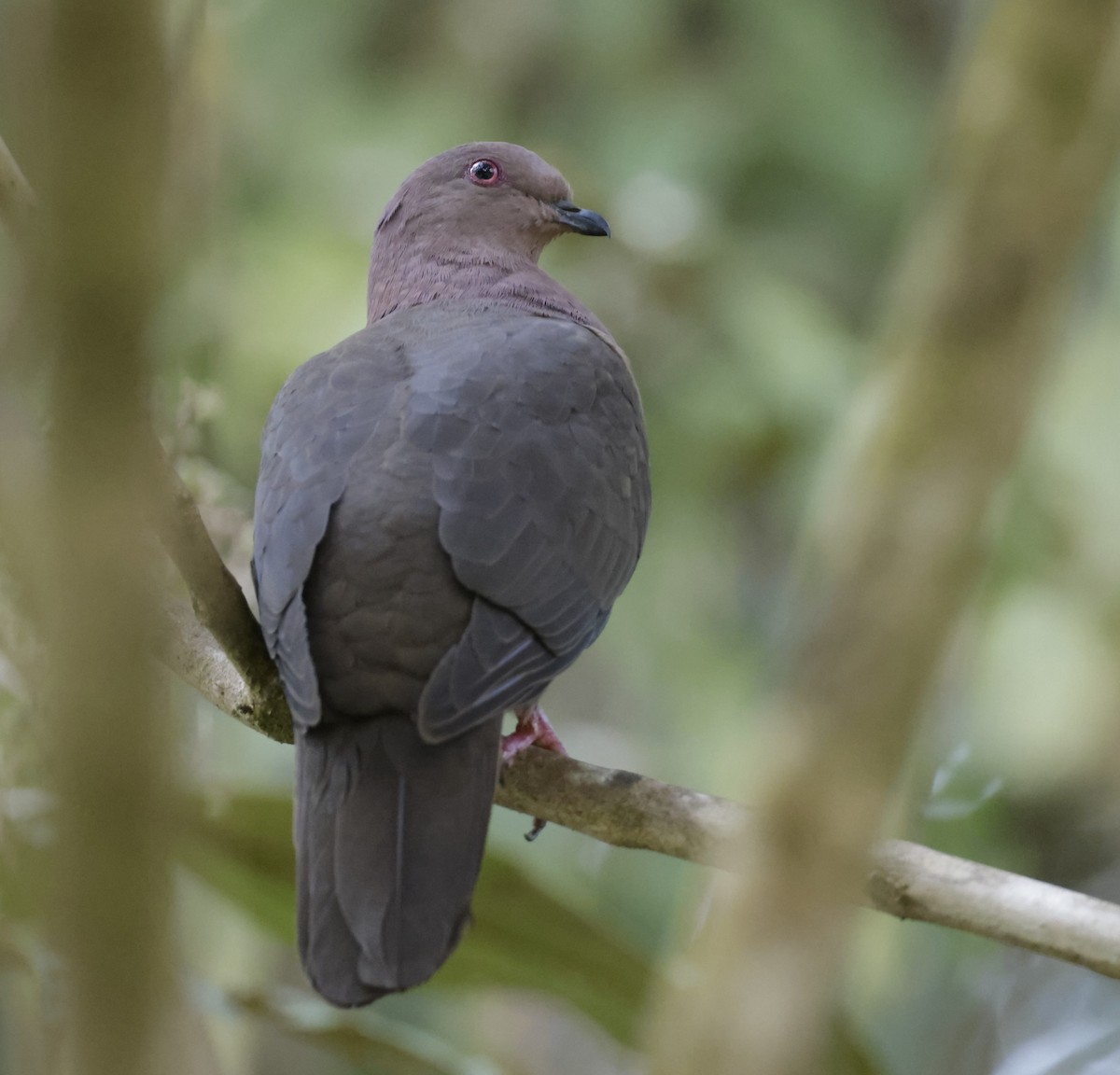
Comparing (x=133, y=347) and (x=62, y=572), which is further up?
A: (x=133, y=347)

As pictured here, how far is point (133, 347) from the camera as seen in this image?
1093mm

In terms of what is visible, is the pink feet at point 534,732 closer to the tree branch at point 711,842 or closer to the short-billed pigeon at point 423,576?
the short-billed pigeon at point 423,576

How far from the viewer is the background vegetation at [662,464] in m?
3.21

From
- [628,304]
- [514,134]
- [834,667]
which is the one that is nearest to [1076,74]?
[834,667]

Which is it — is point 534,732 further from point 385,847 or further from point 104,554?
point 104,554

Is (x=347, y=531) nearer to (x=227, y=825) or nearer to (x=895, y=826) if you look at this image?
(x=227, y=825)

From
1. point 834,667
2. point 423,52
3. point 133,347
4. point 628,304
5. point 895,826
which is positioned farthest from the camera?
point 423,52

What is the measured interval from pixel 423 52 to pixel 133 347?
5.42 m

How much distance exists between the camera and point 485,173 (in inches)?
164

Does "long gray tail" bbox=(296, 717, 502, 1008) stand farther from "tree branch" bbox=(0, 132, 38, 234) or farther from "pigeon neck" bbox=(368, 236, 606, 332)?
"pigeon neck" bbox=(368, 236, 606, 332)

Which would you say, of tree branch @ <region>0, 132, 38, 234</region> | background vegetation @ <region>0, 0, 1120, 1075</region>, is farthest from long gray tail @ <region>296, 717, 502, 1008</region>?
tree branch @ <region>0, 132, 38, 234</region>

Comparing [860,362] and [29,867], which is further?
[860,362]

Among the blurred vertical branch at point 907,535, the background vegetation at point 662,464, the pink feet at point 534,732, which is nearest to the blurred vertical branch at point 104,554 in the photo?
the blurred vertical branch at point 907,535

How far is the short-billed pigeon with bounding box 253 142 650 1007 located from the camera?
2430mm
